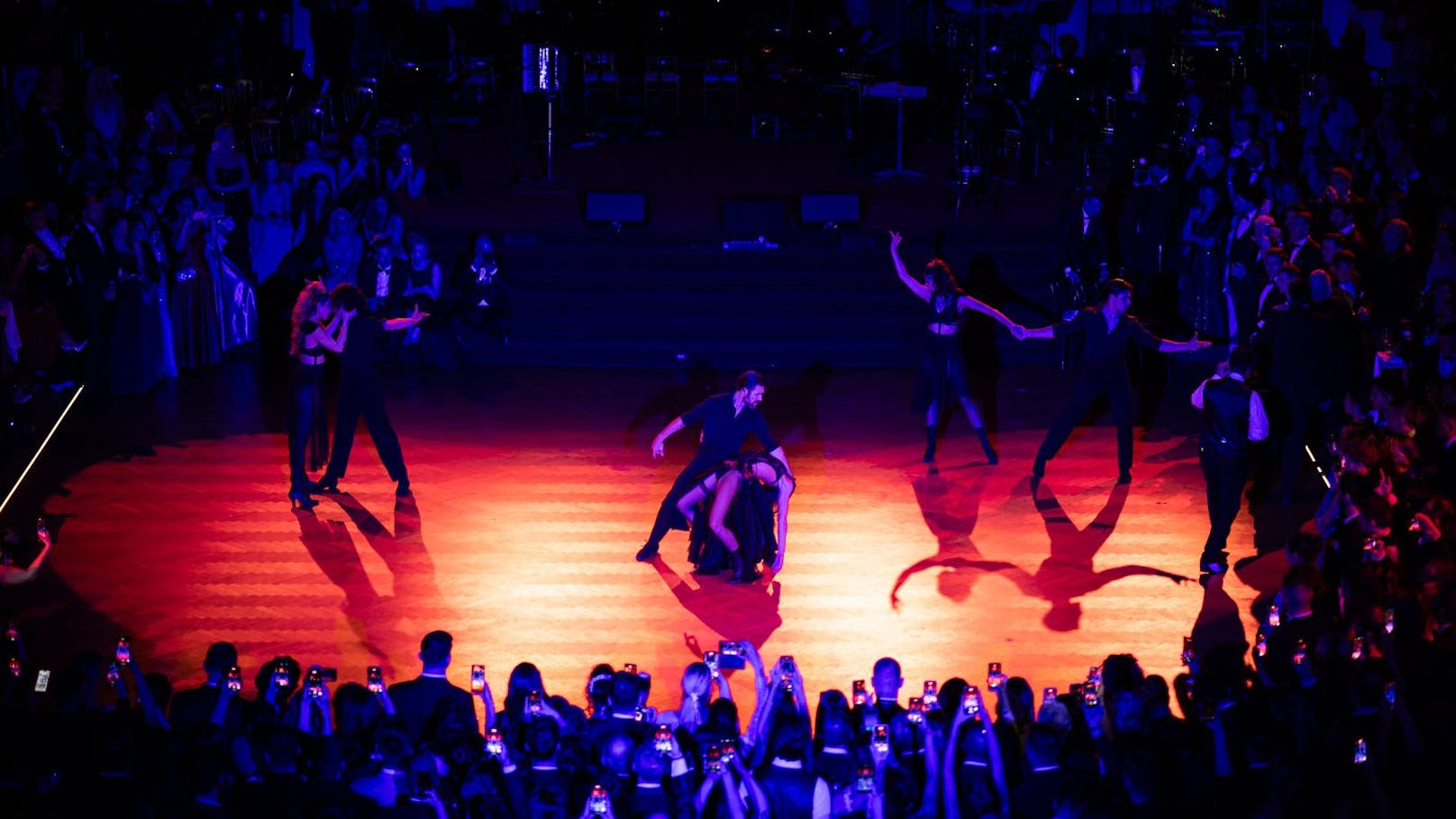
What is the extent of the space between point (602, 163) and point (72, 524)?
915 cm

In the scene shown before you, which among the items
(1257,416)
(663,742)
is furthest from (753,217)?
(663,742)

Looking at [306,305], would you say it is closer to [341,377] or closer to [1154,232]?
[341,377]

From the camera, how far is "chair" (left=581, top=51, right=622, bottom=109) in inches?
839

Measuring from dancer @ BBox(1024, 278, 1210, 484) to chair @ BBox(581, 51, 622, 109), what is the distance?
10.7 metres

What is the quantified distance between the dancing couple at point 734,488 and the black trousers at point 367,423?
2102mm

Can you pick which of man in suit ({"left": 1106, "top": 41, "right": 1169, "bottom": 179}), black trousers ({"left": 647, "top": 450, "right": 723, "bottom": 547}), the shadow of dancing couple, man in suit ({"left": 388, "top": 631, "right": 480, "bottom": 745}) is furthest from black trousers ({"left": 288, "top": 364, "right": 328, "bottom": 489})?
man in suit ({"left": 1106, "top": 41, "right": 1169, "bottom": 179})

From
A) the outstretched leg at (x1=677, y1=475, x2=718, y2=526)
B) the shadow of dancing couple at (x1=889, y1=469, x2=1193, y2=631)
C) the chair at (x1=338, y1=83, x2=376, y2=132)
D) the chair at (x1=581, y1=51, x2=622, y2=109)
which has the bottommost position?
the shadow of dancing couple at (x1=889, y1=469, x2=1193, y2=631)

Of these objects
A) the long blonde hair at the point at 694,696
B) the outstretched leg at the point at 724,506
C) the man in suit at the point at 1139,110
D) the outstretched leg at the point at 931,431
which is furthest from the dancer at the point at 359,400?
the man in suit at the point at 1139,110

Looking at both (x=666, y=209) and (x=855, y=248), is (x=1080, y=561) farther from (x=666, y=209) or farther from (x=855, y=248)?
(x=666, y=209)

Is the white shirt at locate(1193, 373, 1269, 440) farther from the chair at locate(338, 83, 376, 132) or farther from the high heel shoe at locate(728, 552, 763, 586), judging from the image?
the chair at locate(338, 83, 376, 132)

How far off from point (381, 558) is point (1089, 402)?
4.72 meters

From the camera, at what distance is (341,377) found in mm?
11430

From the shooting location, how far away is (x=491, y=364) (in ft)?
50.5

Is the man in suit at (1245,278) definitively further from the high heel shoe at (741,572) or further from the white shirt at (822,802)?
the white shirt at (822,802)
